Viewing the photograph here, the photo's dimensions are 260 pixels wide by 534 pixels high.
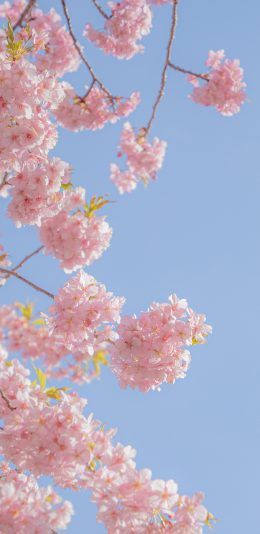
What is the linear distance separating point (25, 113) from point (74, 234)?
0.95 metres

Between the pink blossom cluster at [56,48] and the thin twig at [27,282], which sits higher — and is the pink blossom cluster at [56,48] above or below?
above

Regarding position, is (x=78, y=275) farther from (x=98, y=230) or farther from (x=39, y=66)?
(x=39, y=66)

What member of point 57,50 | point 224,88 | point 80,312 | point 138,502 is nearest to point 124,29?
point 57,50

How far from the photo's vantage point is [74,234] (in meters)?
4.06

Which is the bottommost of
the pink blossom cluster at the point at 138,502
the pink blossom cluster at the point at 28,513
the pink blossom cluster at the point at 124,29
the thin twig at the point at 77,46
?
the pink blossom cluster at the point at 28,513

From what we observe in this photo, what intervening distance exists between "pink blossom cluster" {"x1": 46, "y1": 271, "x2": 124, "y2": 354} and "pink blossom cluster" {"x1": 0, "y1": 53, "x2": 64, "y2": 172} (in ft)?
3.45

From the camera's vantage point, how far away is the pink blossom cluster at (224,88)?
25.9 feet

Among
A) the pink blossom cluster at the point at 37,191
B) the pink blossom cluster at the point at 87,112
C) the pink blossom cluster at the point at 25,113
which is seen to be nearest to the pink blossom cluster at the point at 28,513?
the pink blossom cluster at the point at 37,191

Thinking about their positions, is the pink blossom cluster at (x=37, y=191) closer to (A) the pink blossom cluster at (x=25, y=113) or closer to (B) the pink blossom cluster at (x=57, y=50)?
(A) the pink blossom cluster at (x=25, y=113)

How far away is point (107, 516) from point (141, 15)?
6.96 meters

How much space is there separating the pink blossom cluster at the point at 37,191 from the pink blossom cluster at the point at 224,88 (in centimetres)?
451

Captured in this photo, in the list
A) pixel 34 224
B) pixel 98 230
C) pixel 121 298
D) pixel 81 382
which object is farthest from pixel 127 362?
pixel 81 382

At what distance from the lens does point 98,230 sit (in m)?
4.07

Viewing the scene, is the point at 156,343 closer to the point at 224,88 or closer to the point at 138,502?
the point at 138,502
